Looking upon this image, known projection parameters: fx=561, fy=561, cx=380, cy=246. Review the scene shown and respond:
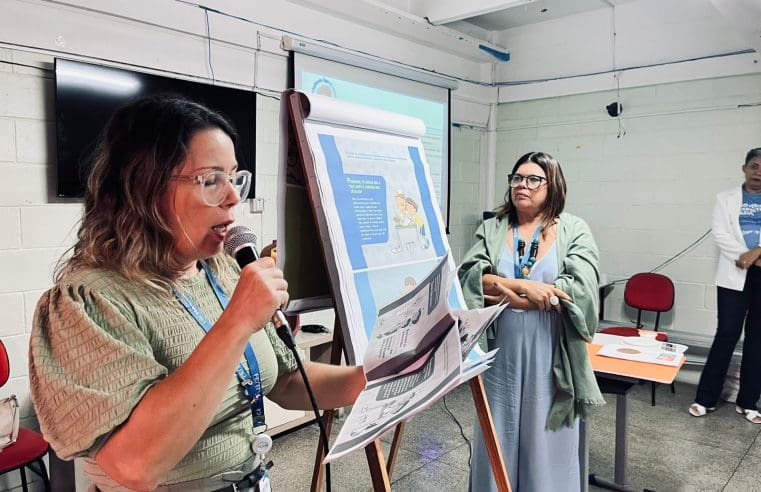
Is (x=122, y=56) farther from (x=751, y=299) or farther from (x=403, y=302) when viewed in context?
(x=751, y=299)

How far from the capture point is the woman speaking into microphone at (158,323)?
2.60 feet

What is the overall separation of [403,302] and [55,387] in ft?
1.75

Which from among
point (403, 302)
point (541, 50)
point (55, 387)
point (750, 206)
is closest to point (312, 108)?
point (403, 302)

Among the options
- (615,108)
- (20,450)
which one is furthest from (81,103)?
(615,108)

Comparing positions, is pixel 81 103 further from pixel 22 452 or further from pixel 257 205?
pixel 22 452

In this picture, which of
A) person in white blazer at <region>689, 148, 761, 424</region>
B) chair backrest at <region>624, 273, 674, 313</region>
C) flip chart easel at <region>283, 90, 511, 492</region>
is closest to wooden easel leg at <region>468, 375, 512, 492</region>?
flip chart easel at <region>283, 90, 511, 492</region>

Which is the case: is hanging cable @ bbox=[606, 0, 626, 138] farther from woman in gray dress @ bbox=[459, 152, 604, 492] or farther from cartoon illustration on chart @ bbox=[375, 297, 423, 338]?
cartoon illustration on chart @ bbox=[375, 297, 423, 338]

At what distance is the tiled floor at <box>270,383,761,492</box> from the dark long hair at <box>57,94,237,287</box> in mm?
2168

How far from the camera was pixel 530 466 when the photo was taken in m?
2.14

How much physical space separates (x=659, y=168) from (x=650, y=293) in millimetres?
1022

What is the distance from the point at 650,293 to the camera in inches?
170

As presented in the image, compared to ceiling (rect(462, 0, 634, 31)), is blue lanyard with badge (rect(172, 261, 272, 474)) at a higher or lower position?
lower

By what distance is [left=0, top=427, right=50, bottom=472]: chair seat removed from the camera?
6.64 feet

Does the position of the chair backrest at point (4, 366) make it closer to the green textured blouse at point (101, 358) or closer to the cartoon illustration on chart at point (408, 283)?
the green textured blouse at point (101, 358)
